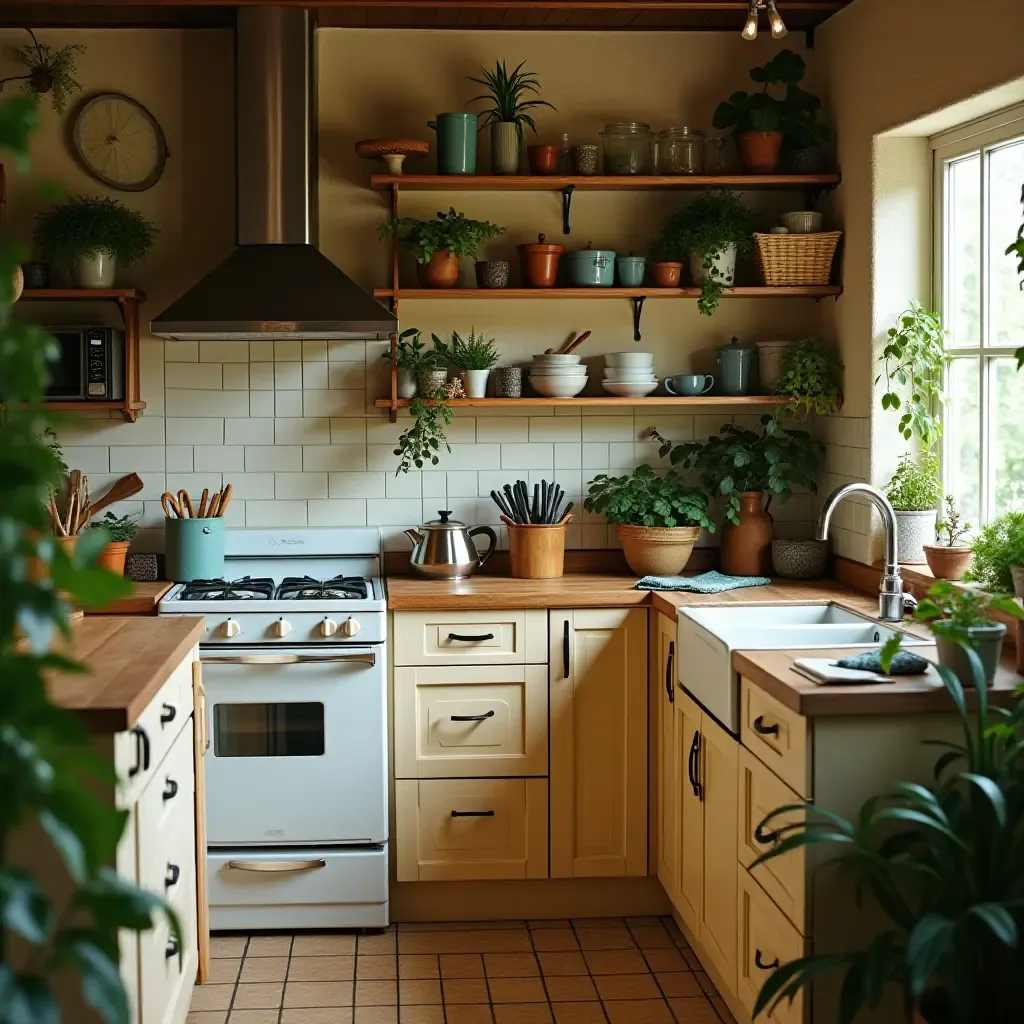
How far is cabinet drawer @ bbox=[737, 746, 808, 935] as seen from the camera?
2701mm

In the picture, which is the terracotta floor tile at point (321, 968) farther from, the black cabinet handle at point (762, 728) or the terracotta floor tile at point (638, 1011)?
the black cabinet handle at point (762, 728)

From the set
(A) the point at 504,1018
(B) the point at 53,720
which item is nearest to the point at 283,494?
(A) the point at 504,1018

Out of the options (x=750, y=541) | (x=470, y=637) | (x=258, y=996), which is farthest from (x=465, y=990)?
(x=750, y=541)

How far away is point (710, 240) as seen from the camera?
4379 mm

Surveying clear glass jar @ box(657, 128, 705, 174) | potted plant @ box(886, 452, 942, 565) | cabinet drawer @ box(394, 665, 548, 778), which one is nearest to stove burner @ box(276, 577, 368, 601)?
cabinet drawer @ box(394, 665, 548, 778)

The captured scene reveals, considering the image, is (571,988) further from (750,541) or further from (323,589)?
(750,541)

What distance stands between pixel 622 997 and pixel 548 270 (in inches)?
87.7

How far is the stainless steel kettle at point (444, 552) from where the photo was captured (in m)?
4.36

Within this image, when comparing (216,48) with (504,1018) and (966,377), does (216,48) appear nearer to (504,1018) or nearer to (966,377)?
(966,377)

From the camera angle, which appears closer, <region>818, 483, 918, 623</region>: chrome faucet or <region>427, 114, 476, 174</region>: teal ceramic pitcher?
<region>818, 483, 918, 623</region>: chrome faucet

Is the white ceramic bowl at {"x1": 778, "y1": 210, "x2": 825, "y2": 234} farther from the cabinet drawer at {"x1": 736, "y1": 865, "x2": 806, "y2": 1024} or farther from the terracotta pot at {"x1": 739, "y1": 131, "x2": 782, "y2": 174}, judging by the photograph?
the cabinet drawer at {"x1": 736, "y1": 865, "x2": 806, "y2": 1024}

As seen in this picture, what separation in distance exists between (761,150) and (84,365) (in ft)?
7.42

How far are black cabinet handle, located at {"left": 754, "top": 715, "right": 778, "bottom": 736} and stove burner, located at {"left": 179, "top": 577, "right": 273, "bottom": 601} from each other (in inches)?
64.6

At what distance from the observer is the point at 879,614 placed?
11.9ft
